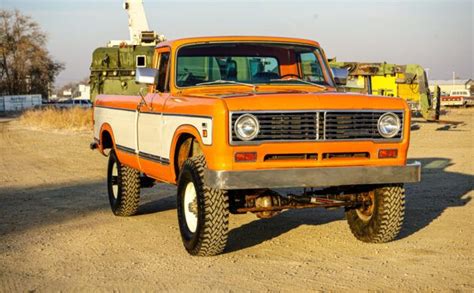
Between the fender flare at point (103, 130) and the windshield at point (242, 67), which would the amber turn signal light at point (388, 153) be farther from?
the fender flare at point (103, 130)

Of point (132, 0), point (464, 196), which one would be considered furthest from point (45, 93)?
point (464, 196)

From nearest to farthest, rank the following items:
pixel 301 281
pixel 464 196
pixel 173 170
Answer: pixel 301 281, pixel 173 170, pixel 464 196

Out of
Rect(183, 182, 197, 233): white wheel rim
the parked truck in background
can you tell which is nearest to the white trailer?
the parked truck in background

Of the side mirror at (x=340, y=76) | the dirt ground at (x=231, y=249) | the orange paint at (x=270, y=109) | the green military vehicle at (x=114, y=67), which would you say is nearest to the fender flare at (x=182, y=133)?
the orange paint at (x=270, y=109)

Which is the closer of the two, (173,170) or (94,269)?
(94,269)

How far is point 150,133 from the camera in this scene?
28.0 feet

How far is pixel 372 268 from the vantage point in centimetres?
671

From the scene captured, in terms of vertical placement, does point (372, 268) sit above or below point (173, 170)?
below

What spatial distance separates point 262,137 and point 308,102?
0.52 meters

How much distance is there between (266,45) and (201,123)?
6.61 feet

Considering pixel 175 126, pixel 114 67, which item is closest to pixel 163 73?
pixel 175 126

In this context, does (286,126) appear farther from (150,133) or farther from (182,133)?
(150,133)

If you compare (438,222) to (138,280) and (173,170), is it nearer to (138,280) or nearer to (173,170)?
(173,170)

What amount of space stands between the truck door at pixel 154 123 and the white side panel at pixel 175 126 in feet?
0.36
